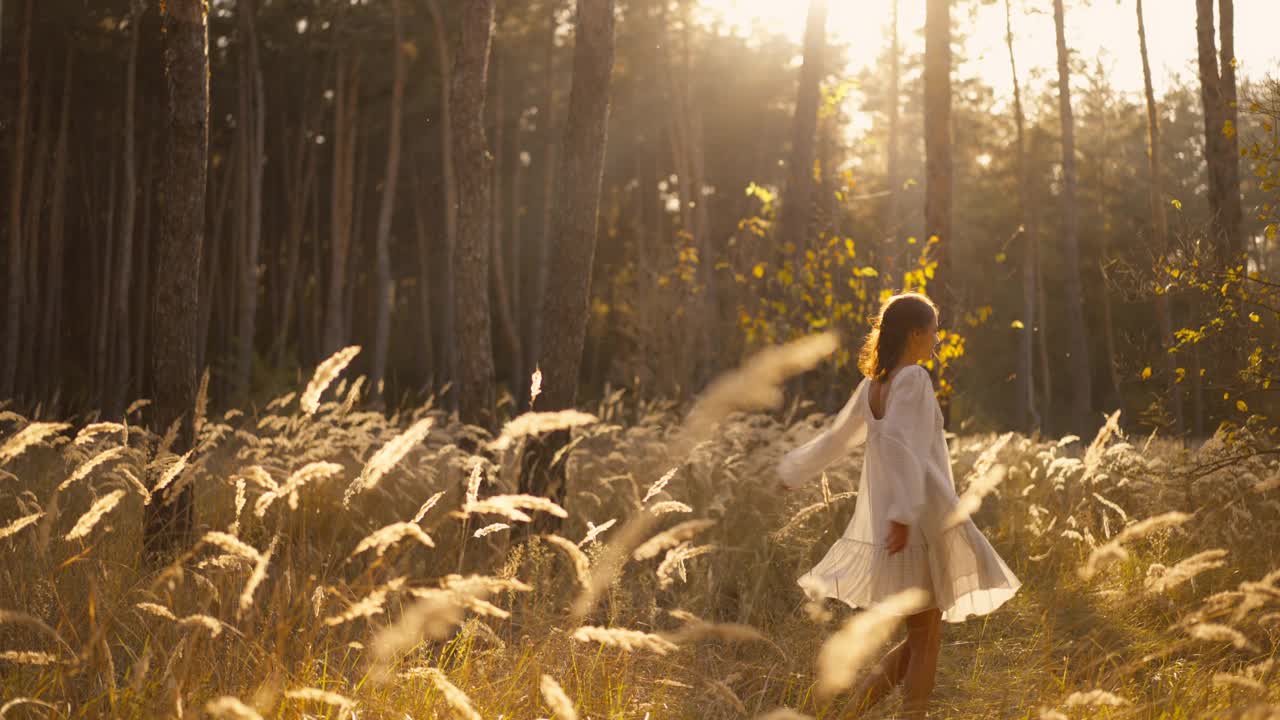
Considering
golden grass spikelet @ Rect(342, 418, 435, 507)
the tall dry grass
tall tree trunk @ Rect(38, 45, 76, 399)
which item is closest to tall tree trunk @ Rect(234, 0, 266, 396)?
tall tree trunk @ Rect(38, 45, 76, 399)

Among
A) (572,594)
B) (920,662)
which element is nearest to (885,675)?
(920,662)

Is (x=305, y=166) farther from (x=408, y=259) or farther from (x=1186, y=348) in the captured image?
(x=1186, y=348)

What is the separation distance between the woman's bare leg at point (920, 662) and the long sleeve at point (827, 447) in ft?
2.58

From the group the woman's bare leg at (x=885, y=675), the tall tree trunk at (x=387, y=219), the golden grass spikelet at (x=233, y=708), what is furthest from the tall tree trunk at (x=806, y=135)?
the tall tree trunk at (x=387, y=219)

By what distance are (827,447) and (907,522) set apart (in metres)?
0.57

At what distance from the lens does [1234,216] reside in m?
10.8

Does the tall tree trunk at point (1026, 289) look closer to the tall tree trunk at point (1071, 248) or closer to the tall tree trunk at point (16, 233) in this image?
the tall tree trunk at point (1071, 248)

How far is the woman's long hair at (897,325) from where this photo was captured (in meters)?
4.91

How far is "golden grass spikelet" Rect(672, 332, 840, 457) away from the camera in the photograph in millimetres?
11531

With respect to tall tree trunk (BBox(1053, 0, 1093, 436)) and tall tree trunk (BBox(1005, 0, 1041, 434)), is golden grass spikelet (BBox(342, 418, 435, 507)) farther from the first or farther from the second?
tall tree trunk (BBox(1005, 0, 1041, 434))

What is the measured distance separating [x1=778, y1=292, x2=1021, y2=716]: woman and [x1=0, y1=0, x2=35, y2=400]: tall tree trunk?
57.9 feet

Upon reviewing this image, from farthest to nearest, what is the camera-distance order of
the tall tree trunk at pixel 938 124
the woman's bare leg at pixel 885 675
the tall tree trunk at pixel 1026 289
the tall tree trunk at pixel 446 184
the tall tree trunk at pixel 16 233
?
1. the tall tree trunk at pixel 1026 289
2. the tall tree trunk at pixel 446 184
3. the tall tree trunk at pixel 16 233
4. the tall tree trunk at pixel 938 124
5. the woman's bare leg at pixel 885 675

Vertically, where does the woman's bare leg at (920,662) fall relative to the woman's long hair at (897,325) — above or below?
below

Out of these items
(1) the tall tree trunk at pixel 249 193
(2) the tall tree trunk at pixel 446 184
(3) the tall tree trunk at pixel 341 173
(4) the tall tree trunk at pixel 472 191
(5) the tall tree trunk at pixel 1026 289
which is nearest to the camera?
(4) the tall tree trunk at pixel 472 191
